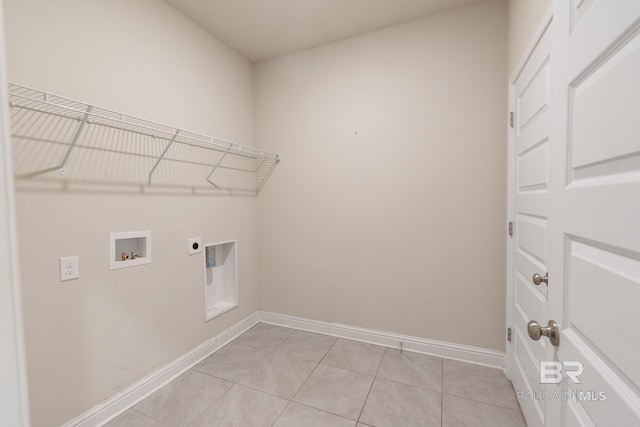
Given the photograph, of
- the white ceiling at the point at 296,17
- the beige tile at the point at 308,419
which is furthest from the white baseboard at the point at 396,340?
the white ceiling at the point at 296,17

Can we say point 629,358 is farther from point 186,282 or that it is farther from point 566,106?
point 186,282

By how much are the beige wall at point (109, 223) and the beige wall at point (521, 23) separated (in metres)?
2.19

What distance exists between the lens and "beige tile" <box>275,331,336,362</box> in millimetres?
2143

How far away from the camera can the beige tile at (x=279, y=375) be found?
1.75m

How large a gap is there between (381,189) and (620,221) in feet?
5.80

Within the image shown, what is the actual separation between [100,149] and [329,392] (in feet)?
6.69

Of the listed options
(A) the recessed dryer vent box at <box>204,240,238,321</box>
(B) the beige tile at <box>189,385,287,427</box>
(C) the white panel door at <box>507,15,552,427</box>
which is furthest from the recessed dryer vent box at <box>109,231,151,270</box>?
(C) the white panel door at <box>507,15,552,427</box>

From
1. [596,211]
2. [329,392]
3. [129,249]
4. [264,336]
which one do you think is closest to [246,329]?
[264,336]

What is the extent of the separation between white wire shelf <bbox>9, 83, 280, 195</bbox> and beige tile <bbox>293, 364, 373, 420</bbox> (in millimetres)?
1691

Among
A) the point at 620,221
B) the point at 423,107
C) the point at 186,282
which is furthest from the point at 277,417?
the point at 423,107

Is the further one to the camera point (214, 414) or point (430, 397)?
point (430, 397)

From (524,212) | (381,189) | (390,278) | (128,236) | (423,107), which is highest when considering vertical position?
(423,107)

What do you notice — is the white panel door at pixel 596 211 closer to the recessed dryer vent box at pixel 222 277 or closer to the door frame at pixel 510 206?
the door frame at pixel 510 206

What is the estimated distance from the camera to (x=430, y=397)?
1655 mm
